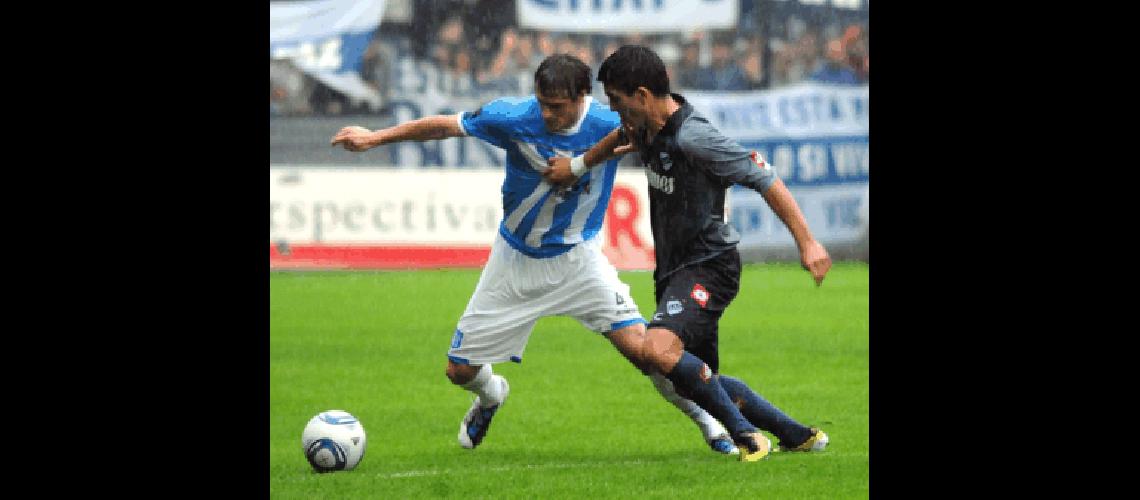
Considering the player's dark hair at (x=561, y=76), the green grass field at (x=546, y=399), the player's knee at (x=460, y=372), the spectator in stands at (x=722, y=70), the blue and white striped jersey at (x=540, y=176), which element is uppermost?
the spectator in stands at (x=722, y=70)

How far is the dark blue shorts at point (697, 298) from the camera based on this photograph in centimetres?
784

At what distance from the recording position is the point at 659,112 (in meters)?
7.67

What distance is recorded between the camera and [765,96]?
22.6m

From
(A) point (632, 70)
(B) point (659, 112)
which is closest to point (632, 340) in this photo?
(B) point (659, 112)

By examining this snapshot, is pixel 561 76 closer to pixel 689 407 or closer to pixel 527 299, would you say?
pixel 527 299

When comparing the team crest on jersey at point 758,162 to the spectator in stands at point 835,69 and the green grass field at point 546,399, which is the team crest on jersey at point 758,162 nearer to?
the green grass field at point 546,399

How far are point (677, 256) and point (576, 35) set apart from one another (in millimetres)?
15424

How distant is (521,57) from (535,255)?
1459 cm

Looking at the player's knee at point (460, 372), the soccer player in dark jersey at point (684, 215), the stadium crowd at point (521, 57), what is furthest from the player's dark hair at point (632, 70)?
the stadium crowd at point (521, 57)

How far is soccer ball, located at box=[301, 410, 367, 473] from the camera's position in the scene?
26.2 feet

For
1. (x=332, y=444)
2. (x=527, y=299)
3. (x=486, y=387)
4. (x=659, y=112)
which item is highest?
(x=659, y=112)
